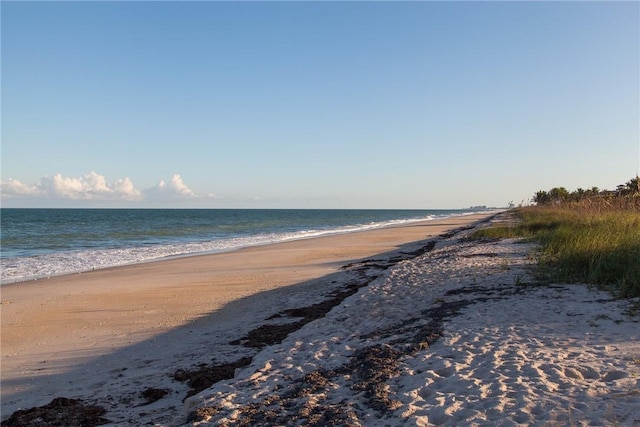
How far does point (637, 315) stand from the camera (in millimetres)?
6094

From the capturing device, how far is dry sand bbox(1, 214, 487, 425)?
6.07 metres

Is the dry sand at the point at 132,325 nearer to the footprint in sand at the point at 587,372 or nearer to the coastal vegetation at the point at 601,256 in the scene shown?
the footprint in sand at the point at 587,372

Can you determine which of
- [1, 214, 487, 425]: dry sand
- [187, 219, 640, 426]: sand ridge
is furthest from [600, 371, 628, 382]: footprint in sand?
[1, 214, 487, 425]: dry sand

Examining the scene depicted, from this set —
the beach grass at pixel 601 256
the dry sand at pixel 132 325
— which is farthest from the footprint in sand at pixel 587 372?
the dry sand at pixel 132 325

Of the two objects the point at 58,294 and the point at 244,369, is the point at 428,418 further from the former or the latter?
the point at 58,294

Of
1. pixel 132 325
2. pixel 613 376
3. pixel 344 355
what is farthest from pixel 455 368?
pixel 132 325

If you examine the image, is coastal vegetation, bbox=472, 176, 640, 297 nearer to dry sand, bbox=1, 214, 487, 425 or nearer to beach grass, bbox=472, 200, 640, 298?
beach grass, bbox=472, 200, 640, 298

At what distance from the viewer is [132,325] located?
373 inches

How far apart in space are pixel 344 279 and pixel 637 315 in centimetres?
861

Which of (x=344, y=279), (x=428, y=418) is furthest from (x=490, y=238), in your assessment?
(x=428, y=418)

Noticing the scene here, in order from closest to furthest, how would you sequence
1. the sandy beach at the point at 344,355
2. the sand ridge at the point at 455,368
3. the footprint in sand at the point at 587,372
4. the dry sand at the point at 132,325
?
1. the sand ridge at the point at 455,368
2. the sandy beach at the point at 344,355
3. the footprint in sand at the point at 587,372
4. the dry sand at the point at 132,325

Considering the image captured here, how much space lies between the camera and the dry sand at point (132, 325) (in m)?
6.07

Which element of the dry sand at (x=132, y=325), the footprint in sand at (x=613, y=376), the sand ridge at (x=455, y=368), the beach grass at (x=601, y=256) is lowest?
the dry sand at (x=132, y=325)

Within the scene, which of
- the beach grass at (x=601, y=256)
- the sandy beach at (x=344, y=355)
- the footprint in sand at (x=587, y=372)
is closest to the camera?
the sandy beach at (x=344, y=355)
